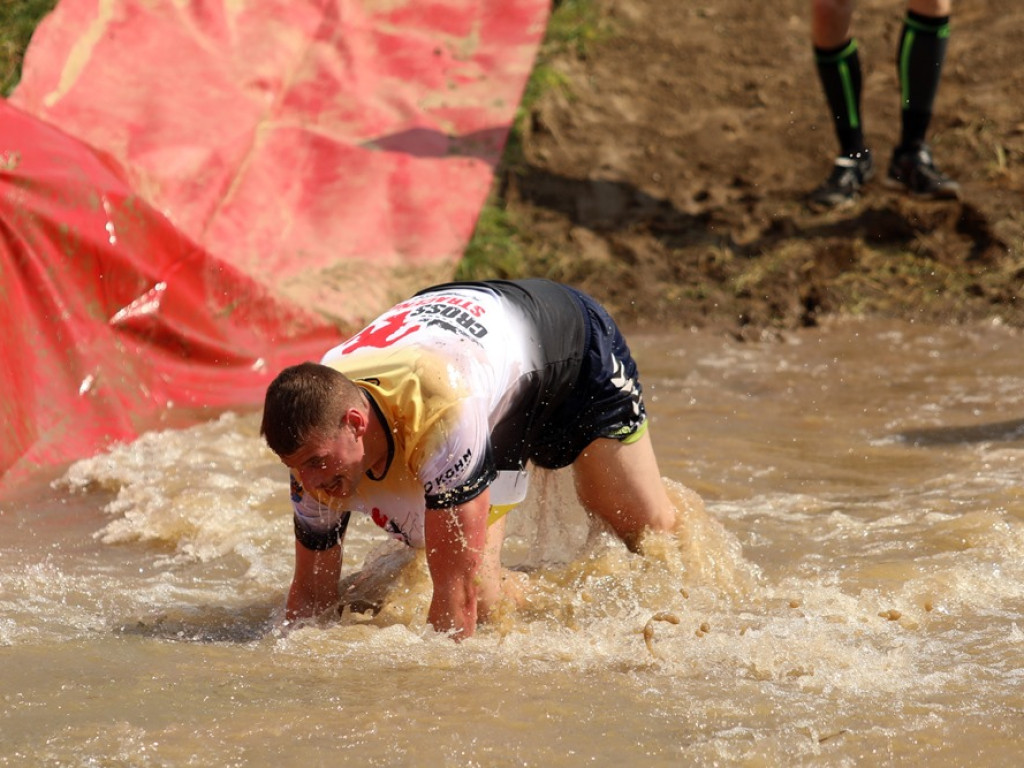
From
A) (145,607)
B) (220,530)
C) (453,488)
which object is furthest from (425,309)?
(220,530)

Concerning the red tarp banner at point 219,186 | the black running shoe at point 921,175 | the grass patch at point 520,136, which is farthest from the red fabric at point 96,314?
the black running shoe at point 921,175

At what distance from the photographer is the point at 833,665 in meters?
3.34

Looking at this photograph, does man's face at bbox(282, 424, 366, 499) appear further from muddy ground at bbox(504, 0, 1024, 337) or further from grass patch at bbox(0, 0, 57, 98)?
grass patch at bbox(0, 0, 57, 98)

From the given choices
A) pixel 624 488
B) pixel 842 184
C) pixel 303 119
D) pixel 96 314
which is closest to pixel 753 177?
pixel 842 184

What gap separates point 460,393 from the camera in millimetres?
3217

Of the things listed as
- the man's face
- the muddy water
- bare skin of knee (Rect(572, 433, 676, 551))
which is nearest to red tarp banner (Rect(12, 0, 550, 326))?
the muddy water

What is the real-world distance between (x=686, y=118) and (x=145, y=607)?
5455 millimetres

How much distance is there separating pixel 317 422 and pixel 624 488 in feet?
3.75

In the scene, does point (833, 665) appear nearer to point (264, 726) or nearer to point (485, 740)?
point (485, 740)

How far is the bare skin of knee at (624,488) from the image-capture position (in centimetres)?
387

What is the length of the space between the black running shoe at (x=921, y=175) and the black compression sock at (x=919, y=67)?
5 centimetres

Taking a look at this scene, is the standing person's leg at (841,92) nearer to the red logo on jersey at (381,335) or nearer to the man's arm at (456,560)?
the red logo on jersey at (381,335)

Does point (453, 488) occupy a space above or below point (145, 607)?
above

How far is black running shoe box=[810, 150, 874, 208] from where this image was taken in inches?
297
